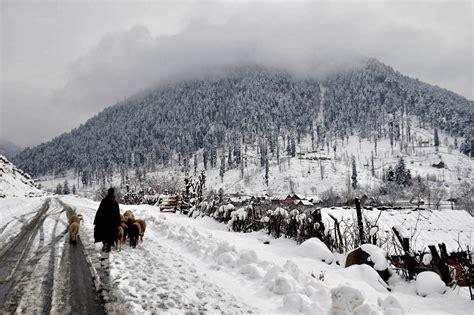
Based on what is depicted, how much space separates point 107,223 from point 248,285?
18.6 ft

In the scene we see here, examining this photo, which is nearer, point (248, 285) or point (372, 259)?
point (248, 285)

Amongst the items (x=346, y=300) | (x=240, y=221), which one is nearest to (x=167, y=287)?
(x=346, y=300)

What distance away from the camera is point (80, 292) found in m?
6.49

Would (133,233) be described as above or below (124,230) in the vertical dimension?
below

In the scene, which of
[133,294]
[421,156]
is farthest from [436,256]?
→ [421,156]

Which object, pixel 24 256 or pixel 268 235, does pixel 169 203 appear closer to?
pixel 268 235

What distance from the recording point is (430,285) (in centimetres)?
665

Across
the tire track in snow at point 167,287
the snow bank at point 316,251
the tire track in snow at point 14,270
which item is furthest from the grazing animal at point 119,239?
the snow bank at point 316,251

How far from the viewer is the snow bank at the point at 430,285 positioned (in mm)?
6609

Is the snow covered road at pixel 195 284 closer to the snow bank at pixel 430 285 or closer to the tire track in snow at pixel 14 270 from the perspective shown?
the tire track in snow at pixel 14 270

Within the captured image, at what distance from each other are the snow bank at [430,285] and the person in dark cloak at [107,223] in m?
8.31

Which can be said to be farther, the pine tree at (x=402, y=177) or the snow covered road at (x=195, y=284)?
the pine tree at (x=402, y=177)

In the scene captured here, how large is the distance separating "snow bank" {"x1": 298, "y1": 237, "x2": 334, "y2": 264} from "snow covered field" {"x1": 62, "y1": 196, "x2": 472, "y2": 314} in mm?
66

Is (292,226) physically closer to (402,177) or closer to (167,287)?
(167,287)
